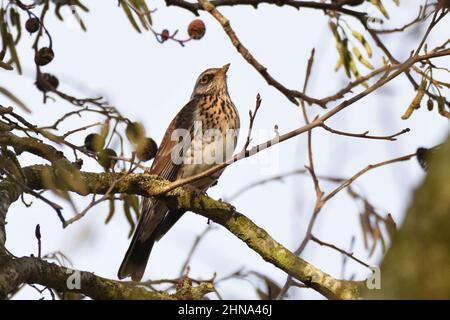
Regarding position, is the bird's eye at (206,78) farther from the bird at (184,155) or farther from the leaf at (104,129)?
the leaf at (104,129)

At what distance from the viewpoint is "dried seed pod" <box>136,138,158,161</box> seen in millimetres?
3492

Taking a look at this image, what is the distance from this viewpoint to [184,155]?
5.96m

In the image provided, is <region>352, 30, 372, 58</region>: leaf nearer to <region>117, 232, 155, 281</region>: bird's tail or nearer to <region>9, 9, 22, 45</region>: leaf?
<region>9, 9, 22, 45</region>: leaf

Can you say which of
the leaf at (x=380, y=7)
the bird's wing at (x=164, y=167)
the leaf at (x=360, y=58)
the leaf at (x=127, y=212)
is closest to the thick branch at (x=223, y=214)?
the leaf at (x=127, y=212)

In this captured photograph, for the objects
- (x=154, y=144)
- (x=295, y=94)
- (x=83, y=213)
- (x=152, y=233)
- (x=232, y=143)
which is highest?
(x=232, y=143)

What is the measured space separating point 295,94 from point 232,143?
287cm

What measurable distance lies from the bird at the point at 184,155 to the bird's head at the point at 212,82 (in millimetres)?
296

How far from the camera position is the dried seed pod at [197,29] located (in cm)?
443

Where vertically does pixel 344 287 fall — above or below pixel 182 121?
below

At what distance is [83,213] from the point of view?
9.27 ft

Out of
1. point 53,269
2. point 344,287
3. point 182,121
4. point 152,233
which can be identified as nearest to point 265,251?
point 344,287
